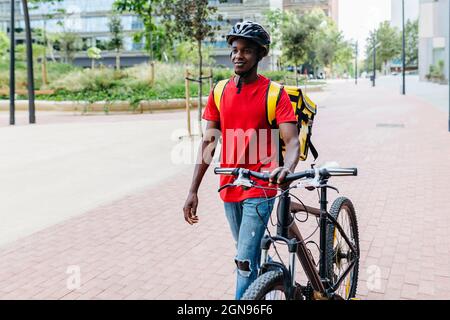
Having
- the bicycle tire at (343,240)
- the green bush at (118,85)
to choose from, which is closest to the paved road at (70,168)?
the bicycle tire at (343,240)

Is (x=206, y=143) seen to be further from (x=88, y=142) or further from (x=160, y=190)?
(x=88, y=142)

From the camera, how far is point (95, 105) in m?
23.8

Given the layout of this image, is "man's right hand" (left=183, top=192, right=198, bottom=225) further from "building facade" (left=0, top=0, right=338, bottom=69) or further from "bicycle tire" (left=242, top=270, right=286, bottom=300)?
"building facade" (left=0, top=0, right=338, bottom=69)

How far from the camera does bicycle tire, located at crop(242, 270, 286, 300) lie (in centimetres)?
233

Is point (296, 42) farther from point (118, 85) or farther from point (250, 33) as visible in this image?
point (250, 33)

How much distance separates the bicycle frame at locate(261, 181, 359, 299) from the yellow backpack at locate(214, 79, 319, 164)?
342 mm

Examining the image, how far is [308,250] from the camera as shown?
3.05m

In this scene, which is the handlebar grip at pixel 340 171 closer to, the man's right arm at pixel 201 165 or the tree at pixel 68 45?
the man's right arm at pixel 201 165

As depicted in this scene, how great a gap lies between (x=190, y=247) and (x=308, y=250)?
244cm

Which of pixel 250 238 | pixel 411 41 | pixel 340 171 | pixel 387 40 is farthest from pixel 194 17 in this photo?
pixel 411 41

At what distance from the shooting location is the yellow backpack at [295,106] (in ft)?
9.09

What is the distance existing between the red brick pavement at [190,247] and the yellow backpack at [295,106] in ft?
5.22

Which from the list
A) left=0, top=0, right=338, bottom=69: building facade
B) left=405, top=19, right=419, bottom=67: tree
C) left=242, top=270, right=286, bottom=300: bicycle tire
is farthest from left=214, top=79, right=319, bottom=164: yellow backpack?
left=405, top=19, right=419, bottom=67: tree
